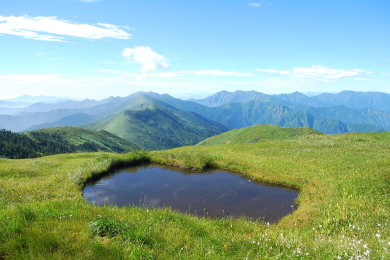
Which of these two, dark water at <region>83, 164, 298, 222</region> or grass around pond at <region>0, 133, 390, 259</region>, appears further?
dark water at <region>83, 164, 298, 222</region>

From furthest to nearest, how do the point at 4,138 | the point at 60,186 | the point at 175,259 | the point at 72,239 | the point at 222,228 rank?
the point at 4,138, the point at 60,186, the point at 222,228, the point at 72,239, the point at 175,259

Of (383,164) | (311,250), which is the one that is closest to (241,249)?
(311,250)

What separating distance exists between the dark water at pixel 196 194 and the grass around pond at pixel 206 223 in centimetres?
147

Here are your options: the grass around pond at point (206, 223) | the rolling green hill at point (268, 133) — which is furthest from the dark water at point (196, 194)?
the rolling green hill at point (268, 133)

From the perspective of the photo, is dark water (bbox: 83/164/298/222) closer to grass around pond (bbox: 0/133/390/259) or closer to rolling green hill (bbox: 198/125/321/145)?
grass around pond (bbox: 0/133/390/259)

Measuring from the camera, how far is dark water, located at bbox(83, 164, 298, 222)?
1682 centimetres

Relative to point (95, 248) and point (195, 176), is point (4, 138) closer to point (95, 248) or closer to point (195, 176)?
point (195, 176)

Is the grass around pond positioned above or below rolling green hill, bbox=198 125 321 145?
above

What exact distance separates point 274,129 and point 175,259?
113368mm

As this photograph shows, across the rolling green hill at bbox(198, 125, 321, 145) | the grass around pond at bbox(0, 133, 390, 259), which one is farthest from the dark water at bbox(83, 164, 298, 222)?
the rolling green hill at bbox(198, 125, 321, 145)

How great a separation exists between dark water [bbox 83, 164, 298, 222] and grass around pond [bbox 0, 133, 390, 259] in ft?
4.82

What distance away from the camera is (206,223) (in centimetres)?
1216

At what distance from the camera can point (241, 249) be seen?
8.30 m

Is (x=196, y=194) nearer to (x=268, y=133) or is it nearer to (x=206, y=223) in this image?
(x=206, y=223)
